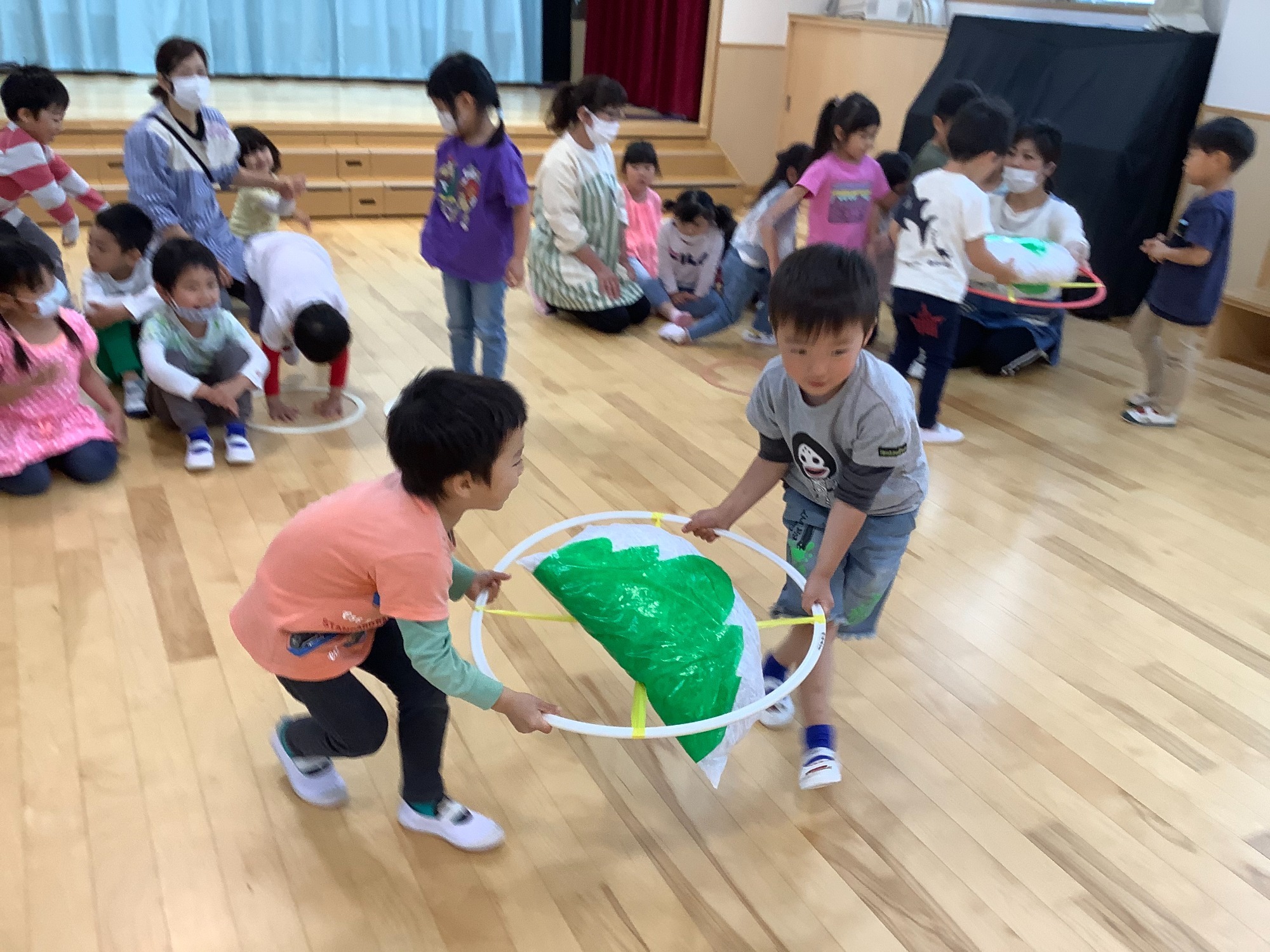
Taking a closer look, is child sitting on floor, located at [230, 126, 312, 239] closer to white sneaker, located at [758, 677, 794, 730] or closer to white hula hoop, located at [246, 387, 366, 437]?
white hula hoop, located at [246, 387, 366, 437]

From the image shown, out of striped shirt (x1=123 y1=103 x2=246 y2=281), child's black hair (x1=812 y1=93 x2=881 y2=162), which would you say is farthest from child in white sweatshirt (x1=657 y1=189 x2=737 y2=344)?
striped shirt (x1=123 y1=103 x2=246 y2=281)

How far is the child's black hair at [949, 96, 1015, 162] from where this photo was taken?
9.04 ft

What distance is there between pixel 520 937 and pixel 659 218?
359 cm

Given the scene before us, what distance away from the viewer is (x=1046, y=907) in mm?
1575

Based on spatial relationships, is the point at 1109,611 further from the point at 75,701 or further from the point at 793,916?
the point at 75,701

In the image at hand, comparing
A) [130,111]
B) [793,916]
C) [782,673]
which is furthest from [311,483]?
[130,111]

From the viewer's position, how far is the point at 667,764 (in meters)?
1.84

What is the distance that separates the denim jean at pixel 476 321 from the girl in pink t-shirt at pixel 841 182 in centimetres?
120

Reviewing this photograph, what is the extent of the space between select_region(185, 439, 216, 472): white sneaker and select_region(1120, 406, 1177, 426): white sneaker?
308 cm

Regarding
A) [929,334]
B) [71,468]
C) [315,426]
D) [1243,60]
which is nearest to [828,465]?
[929,334]

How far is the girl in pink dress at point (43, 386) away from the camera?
2.41m

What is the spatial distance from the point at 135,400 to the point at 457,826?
2.13 metres

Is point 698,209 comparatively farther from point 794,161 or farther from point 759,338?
point 759,338

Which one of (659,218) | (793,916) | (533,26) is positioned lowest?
(793,916)
